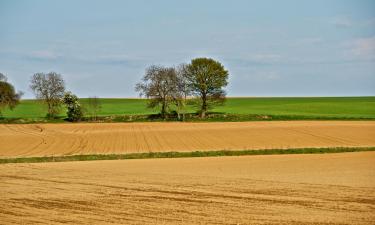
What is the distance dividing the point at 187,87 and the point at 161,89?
4.16m

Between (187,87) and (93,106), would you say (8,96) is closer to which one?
(93,106)

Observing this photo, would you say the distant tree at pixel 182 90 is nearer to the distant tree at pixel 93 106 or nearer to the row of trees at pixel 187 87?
the row of trees at pixel 187 87

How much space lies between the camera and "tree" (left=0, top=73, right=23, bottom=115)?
247 ft

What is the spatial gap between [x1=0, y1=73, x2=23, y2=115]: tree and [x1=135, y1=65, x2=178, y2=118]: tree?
2126 cm

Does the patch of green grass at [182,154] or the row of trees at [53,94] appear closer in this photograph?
the patch of green grass at [182,154]

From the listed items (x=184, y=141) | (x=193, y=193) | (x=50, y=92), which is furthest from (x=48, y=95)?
(x=193, y=193)

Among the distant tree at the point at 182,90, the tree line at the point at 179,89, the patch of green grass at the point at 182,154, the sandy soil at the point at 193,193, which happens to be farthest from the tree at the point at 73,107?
the sandy soil at the point at 193,193

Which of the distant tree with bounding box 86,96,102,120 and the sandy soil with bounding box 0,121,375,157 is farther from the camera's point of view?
the distant tree with bounding box 86,96,102,120

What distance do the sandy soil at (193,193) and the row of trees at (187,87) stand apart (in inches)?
1906

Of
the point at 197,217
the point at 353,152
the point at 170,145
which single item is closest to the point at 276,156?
the point at 353,152

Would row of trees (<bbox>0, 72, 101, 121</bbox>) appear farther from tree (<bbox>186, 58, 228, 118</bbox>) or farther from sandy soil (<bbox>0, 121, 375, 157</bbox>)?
sandy soil (<bbox>0, 121, 375, 157</bbox>)

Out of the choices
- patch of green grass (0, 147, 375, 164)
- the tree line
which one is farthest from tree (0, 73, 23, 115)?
patch of green grass (0, 147, 375, 164)

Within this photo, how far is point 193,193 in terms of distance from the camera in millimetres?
15742

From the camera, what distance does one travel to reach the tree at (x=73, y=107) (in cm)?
7138
